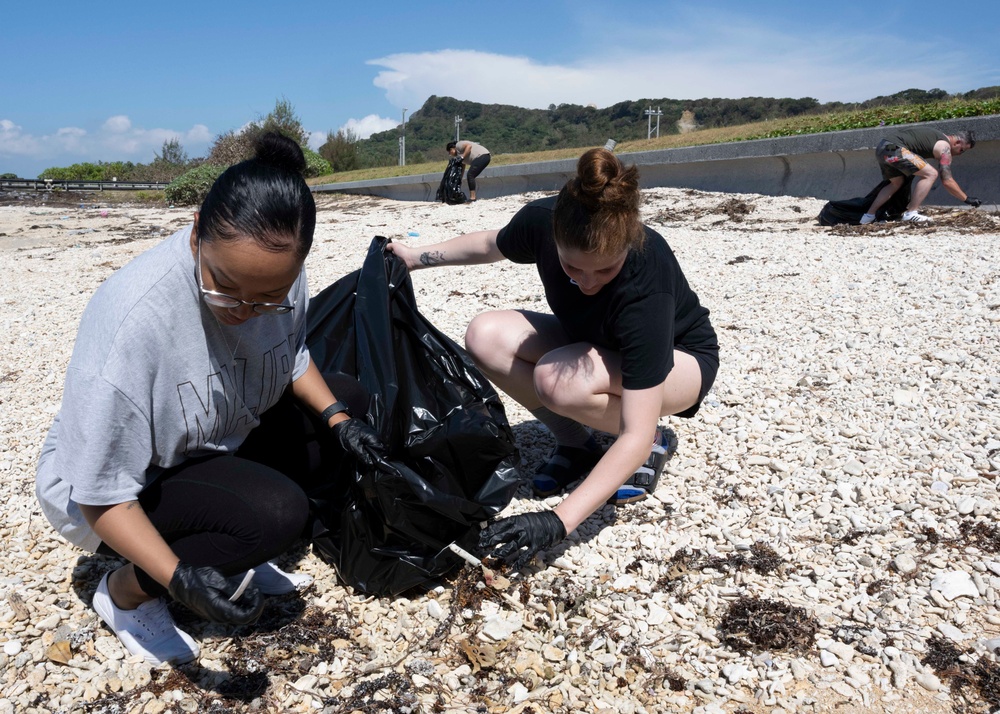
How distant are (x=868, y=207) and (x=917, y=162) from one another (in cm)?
55

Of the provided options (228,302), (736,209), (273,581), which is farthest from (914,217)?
(228,302)

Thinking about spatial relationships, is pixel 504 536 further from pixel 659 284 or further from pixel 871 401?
pixel 871 401

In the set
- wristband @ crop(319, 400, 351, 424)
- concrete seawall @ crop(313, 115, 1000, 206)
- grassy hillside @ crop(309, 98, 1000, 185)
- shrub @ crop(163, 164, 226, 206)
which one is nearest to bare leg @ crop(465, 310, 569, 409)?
wristband @ crop(319, 400, 351, 424)

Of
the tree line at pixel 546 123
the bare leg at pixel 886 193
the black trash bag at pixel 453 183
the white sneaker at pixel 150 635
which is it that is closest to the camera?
the white sneaker at pixel 150 635

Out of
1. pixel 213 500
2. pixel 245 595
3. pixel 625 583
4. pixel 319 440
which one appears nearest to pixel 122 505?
pixel 213 500

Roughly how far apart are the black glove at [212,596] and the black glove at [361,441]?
A: 49 cm

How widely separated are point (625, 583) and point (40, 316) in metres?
5.25

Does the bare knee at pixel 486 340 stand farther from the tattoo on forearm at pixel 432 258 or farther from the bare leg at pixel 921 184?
the bare leg at pixel 921 184

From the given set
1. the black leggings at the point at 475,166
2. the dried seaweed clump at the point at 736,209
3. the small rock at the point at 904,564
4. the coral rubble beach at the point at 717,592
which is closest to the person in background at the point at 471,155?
the black leggings at the point at 475,166

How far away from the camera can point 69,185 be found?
2486 centimetres

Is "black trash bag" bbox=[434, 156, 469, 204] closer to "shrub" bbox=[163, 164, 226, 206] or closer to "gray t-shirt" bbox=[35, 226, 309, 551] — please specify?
"shrub" bbox=[163, 164, 226, 206]

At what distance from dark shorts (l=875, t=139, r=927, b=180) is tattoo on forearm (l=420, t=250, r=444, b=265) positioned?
5773 mm

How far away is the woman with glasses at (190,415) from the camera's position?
5.24 ft

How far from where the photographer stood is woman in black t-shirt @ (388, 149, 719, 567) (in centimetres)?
202
